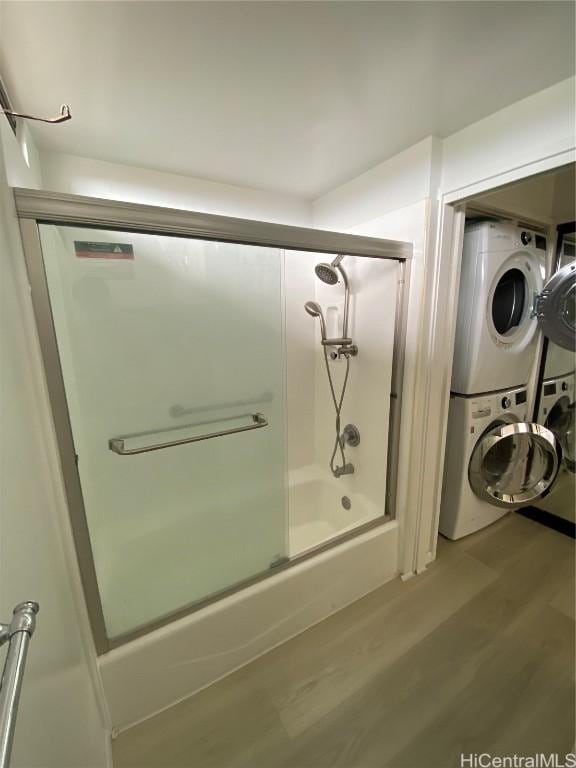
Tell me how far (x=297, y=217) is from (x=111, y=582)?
7.05 ft

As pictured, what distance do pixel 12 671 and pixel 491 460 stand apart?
216 cm

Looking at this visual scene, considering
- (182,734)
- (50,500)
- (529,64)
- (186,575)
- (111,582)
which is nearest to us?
(50,500)

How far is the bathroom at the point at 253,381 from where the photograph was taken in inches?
31.7

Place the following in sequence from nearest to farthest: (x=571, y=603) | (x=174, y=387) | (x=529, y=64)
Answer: (x=529, y=64) → (x=571, y=603) → (x=174, y=387)

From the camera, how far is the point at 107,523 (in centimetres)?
137

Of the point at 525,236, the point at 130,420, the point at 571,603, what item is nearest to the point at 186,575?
the point at 130,420

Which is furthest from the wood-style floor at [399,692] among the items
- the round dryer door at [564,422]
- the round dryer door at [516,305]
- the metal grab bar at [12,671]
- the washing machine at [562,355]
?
the round dryer door at [516,305]

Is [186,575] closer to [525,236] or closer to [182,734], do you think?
[182,734]

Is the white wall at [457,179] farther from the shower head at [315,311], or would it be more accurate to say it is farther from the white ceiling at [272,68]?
the shower head at [315,311]

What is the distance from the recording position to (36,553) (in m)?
0.63

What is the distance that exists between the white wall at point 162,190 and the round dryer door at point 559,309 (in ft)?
4.72

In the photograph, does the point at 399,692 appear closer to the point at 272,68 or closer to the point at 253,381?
the point at 253,381

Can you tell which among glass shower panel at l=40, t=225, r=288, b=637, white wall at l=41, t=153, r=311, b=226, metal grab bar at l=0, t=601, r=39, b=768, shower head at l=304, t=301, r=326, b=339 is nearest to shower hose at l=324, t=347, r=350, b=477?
shower head at l=304, t=301, r=326, b=339

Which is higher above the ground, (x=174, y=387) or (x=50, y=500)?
(x=174, y=387)
